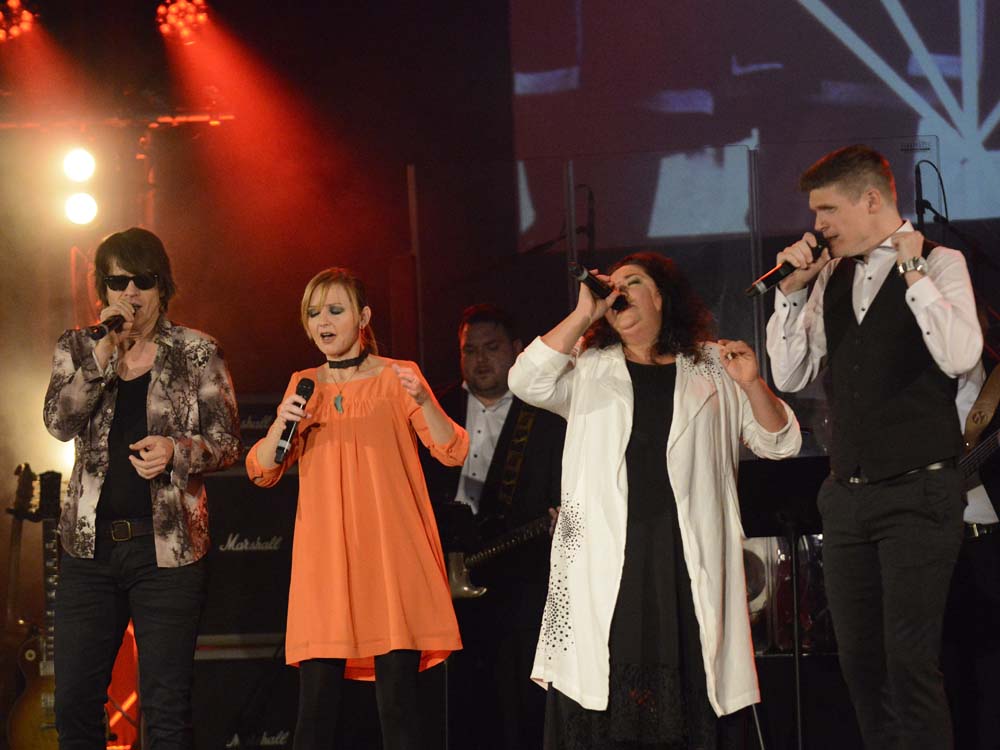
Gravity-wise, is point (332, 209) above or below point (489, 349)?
above

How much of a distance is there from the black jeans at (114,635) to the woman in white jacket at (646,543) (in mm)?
927

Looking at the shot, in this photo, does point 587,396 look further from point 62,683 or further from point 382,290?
point 382,290

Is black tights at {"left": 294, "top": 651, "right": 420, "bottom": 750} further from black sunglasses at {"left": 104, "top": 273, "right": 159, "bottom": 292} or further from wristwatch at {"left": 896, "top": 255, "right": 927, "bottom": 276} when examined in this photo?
wristwatch at {"left": 896, "top": 255, "right": 927, "bottom": 276}

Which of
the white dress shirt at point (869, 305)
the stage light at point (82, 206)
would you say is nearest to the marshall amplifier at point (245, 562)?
the stage light at point (82, 206)

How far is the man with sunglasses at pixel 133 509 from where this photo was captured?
2908 millimetres

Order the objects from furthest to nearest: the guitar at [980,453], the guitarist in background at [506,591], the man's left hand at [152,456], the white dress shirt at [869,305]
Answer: the guitarist in background at [506,591] < the guitar at [980,453] < the man's left hand at [152,456] < the white dress shirt at [869,305]

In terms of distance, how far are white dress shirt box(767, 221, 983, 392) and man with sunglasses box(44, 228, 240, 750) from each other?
1519 mm

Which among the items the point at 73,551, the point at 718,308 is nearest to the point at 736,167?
the point at 718,308

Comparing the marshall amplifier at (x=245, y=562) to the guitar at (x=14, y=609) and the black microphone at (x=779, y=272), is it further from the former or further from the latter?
the black microphone at (x=779, y=272)

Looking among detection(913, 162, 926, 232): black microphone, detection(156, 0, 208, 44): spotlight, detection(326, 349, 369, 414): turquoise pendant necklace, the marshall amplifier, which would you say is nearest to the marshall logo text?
the marshall amplifier

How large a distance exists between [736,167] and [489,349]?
1.46m

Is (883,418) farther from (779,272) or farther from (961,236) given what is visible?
(961,236)

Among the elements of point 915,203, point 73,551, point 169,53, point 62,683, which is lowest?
point 62,683

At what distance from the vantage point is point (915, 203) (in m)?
5.01
